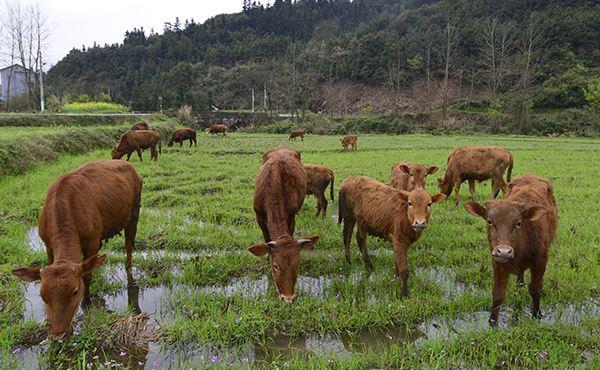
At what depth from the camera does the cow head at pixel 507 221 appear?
439 cm

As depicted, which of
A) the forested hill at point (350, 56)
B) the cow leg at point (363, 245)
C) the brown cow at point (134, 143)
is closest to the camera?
the cow leg at point (363, 245)

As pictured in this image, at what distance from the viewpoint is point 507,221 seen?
14.6 ft

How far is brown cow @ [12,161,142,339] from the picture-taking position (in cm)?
396

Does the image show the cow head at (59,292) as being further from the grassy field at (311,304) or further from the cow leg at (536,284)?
the cow leg at (536,284)

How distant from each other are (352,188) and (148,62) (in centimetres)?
10729

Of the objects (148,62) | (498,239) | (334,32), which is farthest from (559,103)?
(148,62)

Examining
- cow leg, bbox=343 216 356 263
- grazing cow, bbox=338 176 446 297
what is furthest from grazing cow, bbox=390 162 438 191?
cow leg, bbox=343 216 356 263

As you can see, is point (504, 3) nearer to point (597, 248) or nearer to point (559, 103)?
point (559, 103)

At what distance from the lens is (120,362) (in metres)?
4.08

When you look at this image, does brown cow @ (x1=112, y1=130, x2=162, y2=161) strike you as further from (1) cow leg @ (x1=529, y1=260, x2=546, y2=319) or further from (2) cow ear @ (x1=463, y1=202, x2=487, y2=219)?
(1) cow leg @ (x1=529, y1=260, x2=546, y2=319)

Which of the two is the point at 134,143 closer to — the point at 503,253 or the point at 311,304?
the point at 311,304

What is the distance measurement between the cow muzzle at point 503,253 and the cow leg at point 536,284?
736 millimetres

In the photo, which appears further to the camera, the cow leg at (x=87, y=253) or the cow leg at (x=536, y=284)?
the cow leg at (x=87, y=253)

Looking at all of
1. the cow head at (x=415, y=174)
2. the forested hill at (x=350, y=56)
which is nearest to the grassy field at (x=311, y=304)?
the cow head at (x=415, y=174)
